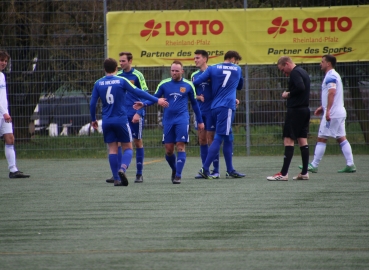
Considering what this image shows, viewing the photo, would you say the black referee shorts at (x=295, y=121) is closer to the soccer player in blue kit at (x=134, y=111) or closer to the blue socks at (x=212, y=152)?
the blue socks at (x=212, y=152)

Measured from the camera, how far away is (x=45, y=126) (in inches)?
659

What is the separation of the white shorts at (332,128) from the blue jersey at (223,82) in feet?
5.66

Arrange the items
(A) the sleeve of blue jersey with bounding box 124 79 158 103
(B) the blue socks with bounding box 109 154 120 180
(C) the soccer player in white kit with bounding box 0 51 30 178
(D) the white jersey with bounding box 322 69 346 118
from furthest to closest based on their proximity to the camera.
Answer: (C) the soccer player in white kit with bounding box 0 51 30 178 → (D) the white jersey with bounding box 322 69 346 118 → (B) the blue socks with bounding box 109 154 120 180 → (A) the sleeve of blue jersey with bounding box 124 79 158 103

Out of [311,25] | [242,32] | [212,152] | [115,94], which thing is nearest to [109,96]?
[115,94]

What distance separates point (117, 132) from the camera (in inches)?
404

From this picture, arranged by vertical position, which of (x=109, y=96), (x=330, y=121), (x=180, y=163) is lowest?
(x=180, y=163)

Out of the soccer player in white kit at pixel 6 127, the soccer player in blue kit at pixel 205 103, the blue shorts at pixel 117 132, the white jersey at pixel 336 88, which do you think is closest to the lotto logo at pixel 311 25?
the white jersey at pixel 336 88

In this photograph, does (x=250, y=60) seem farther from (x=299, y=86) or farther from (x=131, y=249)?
(x=131, y=249)

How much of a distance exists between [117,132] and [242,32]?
694 centimetres

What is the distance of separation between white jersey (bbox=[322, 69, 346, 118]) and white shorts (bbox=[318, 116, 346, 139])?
0.34ft

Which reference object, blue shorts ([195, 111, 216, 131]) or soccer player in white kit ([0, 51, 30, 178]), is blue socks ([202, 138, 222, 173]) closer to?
blue shorts ([195, 111, 216, 131])

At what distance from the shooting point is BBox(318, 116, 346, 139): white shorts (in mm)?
12031

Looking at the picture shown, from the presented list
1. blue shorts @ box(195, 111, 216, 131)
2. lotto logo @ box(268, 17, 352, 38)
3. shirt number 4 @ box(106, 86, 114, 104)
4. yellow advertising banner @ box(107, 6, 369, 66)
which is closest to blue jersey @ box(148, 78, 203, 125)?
shirt number 4 @ box(106, 86, 114, 104)

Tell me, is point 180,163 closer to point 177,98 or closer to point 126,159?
point 126,159
